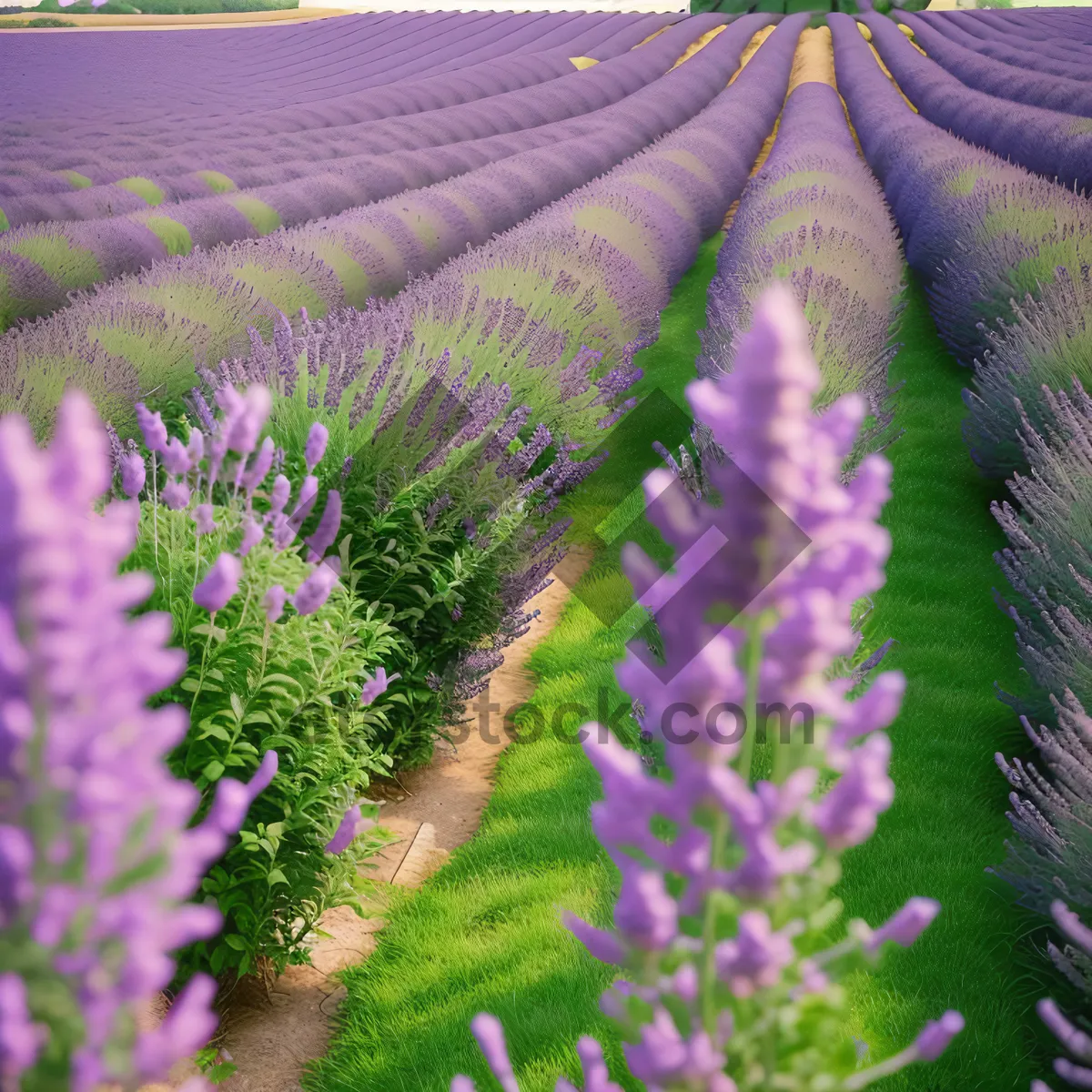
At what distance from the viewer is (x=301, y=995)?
2973 mm

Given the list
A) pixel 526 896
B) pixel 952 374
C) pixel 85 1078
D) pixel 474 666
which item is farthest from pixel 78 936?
pixel 952 374

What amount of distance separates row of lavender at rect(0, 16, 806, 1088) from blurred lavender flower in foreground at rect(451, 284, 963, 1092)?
1.04ft

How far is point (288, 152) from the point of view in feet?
48.8

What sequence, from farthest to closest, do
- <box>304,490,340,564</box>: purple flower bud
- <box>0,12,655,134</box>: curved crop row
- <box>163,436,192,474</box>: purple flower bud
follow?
<box>0,12,655,134</box>: curved crop row → <box>304,490,340,564</box>: purple flower bud → <box>163,436,192,474</box>: purple flower bud

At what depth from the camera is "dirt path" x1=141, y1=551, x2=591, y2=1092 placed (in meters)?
2.73

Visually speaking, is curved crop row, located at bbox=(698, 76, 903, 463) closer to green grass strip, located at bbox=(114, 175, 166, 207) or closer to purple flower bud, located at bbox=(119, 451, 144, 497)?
purple flower bud, located at bbox=(119, 451, 144, 497)

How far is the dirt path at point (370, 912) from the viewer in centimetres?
273

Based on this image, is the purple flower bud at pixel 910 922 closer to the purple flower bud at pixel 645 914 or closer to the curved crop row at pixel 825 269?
the purple flower bud at pixel 645 914

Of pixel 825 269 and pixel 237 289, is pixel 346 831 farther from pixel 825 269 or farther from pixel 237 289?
pixel 825 269

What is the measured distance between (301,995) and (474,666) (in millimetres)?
1377

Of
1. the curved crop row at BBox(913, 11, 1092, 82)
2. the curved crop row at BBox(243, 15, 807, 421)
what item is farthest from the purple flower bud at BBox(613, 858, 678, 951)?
the curved crop row at BBox(913, 11, 1092, 82)

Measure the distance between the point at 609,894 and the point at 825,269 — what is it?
4646mm

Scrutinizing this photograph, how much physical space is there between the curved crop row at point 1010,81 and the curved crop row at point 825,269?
22.5ft

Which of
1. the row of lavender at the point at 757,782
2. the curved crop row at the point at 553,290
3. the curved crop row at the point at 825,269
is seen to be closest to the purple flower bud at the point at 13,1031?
the row of lavender at the point at 757,782
